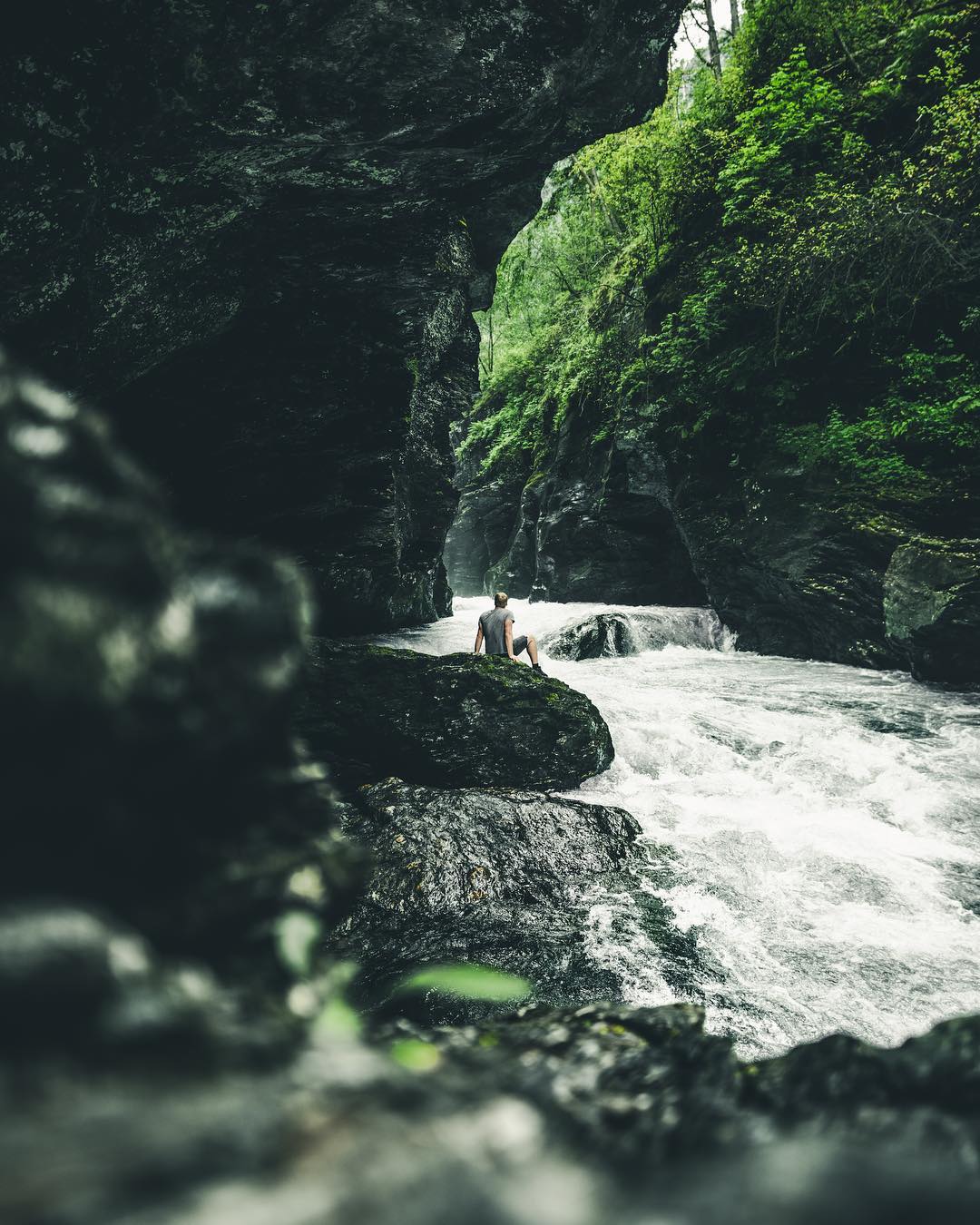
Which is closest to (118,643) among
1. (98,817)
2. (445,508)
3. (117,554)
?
(117,554)

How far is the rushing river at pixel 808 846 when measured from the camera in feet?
11.8

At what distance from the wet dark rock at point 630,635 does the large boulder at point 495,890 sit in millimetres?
8236

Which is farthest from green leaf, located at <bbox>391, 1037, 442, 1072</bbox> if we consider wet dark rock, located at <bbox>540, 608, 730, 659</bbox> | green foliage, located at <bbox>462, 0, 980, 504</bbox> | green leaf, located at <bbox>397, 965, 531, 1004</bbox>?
wet dark rock, located at <bbox>540, 608, 730, 659</bbox>

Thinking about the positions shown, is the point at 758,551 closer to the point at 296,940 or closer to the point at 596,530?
the point at 596,530

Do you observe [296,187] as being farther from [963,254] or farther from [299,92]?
[963,254]

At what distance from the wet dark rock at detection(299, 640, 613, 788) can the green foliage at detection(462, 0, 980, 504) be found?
7838mm

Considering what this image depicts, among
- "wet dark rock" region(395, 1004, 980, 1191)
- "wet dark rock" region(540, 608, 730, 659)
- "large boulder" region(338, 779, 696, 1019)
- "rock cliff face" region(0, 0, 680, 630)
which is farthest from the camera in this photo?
"wet dark rock" region(540, 608, 730, 659)

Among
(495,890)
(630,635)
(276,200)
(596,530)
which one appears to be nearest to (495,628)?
(495,890)

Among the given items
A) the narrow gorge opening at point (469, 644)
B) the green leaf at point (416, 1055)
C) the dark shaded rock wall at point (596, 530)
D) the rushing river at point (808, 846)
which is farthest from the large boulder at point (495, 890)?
the dark shaded rock wall at point (596, 530)

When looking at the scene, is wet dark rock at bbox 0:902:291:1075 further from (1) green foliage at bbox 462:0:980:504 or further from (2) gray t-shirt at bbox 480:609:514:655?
(1) green foliage at bbox 462:0:980:504

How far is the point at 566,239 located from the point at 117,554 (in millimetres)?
26583

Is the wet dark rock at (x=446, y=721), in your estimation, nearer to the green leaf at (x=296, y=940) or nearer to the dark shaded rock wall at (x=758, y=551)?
the green leaf at (x=296, y=940)

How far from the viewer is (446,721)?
6.18m

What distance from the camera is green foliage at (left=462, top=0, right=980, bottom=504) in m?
9.52
